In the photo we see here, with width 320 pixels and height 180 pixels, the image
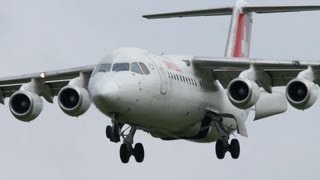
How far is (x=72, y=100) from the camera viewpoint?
36344mm

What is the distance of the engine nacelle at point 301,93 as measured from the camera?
3488 centimetres

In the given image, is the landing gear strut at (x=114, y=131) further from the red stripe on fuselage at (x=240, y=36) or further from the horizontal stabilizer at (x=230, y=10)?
the red stripe on fuselage at (x=240, y=36)

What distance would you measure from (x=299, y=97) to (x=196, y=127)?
11.1 feet

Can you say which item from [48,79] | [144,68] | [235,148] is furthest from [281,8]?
[48,79]

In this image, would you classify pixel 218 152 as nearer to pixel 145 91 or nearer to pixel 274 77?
pixel 274 77

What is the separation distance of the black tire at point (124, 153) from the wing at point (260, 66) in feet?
→ 9.38

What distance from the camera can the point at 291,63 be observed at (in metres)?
36.4

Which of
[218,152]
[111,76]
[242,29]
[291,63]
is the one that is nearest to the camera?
[111,76]

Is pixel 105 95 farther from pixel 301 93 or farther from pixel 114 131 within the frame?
pixel 301 93

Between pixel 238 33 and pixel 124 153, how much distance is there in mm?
6555

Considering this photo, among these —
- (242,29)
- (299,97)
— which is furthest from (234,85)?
(242,29)

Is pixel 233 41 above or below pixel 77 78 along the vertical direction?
above

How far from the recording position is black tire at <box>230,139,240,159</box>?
1543 inches

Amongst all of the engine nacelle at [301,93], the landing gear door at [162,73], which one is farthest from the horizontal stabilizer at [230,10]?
the landing gear door at [162,73]
